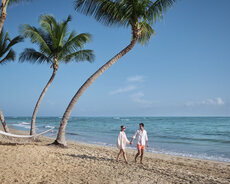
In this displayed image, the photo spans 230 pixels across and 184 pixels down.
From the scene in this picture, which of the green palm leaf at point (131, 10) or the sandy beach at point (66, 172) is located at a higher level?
the green palm leaf at point (131, 10)

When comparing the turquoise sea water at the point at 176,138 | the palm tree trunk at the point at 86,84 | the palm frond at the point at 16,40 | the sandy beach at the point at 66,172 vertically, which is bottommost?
the turquoise sea water at the point at 176,138

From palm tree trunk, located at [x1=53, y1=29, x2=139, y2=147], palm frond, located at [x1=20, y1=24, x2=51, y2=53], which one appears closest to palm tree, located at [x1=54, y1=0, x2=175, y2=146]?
palm tree trunk, located at [x1=53, y1=29, x2=139, y2=147]

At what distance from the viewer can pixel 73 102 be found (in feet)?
25.7

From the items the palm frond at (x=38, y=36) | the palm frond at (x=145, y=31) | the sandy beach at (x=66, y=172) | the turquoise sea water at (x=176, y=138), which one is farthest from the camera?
the turquoise sea water at (x=176, y=138)

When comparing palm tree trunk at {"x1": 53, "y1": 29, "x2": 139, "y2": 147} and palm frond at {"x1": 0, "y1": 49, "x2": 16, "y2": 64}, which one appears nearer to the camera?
palm tree trunk at {"x1": 53, "y1": 29, "x2": 139, "y2": 147}

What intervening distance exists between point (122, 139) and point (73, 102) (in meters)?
2.68

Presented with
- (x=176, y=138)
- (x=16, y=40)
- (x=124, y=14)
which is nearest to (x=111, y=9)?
(x=124, y=14)

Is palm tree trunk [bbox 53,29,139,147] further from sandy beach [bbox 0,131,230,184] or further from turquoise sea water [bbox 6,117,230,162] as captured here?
turquoise sea water [bbox 6,117,230,162]

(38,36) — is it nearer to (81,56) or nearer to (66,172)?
(81,56)

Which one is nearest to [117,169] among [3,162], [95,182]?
[95,182]

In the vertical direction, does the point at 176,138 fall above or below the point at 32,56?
below

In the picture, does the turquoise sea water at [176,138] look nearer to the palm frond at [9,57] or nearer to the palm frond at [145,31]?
the palm frond at [9,57]

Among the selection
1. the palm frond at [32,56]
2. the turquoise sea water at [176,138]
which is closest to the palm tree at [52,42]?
the palm frond at [32,56]

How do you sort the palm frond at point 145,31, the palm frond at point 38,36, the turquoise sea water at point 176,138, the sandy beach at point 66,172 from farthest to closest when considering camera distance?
the turquoise sea water at point 176,138 → the palm frond at point 38,36 → the palm frond at point 145,31 → the sandy beach at point 66,172
